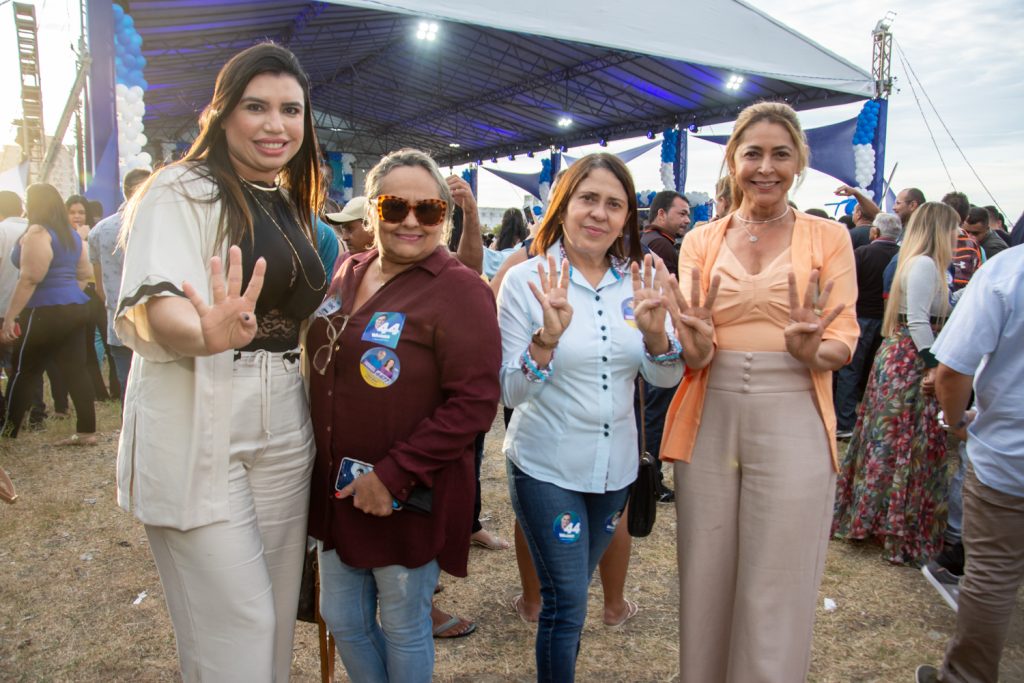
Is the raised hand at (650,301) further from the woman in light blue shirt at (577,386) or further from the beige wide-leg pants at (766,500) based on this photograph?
the beige wide-leg pants at (766,500)

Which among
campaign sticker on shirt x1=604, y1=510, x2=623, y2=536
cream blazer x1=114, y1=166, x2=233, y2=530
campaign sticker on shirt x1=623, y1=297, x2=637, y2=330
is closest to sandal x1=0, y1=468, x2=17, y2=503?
cream blazer x1=114, y1=166, x2=233, y2=530

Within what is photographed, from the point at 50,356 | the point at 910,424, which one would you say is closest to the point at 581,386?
the point at 910,424

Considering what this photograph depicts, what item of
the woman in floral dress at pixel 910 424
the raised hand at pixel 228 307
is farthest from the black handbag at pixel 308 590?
the woman in floral dress at pixel 910 424

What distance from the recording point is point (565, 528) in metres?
2.10

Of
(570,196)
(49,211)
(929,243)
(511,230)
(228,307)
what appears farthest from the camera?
(511,230)

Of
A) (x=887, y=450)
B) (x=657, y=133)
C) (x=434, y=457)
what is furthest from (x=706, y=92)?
(x=434, y=457)

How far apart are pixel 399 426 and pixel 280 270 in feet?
1.72

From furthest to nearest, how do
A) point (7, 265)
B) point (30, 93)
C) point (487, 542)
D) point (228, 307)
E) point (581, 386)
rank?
point (30, 93), point (7, 265), point (487, 542), point (581, 386), point (228, 307)

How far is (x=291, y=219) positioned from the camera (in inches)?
72.8

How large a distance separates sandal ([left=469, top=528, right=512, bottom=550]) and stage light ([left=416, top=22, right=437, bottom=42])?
13.3 meters

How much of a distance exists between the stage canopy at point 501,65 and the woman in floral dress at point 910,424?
17.5 feet

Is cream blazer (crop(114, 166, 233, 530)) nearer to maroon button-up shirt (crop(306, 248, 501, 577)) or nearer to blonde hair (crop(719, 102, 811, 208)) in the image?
maroon button-up shirt (crop(306, 248, 501, 577))

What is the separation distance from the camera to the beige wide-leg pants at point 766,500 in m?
2.04

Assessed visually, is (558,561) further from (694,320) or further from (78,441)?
(78,441)
